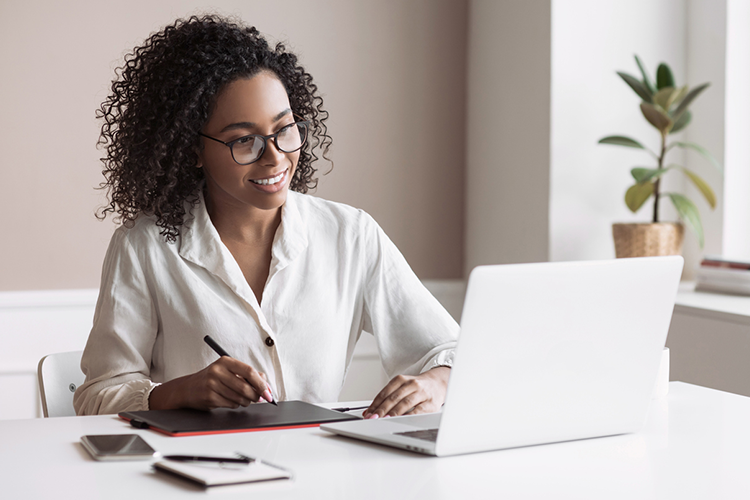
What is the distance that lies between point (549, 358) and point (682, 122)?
6.23 ft

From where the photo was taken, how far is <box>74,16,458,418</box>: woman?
1.53 meters

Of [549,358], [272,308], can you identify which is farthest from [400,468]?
[272,308]

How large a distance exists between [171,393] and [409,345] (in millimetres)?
545

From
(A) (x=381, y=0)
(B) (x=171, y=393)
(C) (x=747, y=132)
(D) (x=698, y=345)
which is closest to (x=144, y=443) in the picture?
(B) (x=171, y=393)

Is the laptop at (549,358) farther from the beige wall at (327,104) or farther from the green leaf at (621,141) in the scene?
the beige wall at (327,104)

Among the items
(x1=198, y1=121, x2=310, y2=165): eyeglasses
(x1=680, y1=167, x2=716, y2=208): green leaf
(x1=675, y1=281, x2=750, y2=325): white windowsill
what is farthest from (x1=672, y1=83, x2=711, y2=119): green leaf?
(x1=198, y1=121, x2=310, y2=165): eyeglasses

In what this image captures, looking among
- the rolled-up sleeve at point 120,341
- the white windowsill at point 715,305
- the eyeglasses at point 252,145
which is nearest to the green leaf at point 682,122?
the white windowsill at point 715,305

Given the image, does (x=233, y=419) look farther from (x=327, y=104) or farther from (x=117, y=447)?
(x=327, y=104)

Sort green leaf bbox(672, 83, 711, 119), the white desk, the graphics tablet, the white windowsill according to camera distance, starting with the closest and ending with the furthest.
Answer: the white desk, the graphics tablet, the white windowsill, green leaf bbox(672, 83, 711, 119)

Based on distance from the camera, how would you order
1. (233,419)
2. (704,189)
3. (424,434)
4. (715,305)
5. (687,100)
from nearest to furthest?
(424,434) < (233,419) < (715,305) < (687,100) < (704,189)

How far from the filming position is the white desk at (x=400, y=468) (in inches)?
32.9

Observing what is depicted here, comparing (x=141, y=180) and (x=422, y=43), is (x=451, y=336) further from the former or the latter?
(x=422, y=43)

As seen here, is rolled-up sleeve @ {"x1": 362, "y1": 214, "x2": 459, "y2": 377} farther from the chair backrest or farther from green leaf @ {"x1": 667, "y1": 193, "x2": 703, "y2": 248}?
green leaf @ {"x1": 667, "y1": 193, "x2": 703, "y2": 248}

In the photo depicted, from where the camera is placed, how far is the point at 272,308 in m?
1.58
